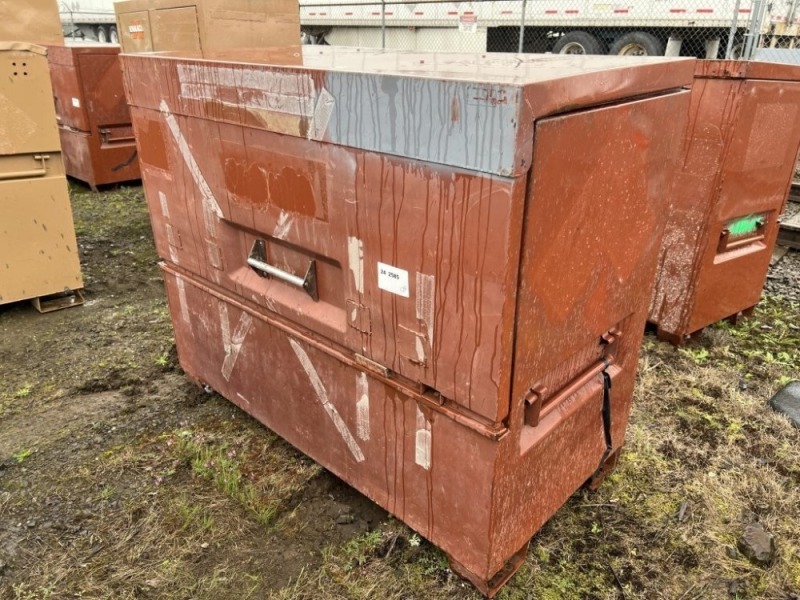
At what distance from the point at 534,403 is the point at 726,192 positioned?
229cm

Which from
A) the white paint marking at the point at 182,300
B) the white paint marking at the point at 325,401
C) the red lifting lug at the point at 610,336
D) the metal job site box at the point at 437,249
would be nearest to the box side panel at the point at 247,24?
the metal job site box at the point at 437,249

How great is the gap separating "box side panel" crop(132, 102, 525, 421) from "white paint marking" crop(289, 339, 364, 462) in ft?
Answer: 0.53

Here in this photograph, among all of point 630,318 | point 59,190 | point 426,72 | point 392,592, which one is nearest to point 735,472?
point 630,318

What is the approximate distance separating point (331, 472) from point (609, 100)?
1787 millimetres

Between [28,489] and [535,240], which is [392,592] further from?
[28,489]

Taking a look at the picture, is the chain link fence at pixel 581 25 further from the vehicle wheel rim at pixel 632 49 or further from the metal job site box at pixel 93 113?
the metal job site box at pixel 93 113

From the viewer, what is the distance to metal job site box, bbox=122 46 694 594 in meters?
1.56

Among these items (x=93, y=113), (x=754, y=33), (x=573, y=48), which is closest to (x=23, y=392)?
(x=93, y=113)

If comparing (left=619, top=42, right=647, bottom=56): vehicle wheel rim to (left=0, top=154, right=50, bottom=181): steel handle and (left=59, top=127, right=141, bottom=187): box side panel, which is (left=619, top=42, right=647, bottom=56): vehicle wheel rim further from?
(left=0, top=154, right=50, bottom=181): steel handle

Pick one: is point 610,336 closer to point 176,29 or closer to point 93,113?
point 176,29

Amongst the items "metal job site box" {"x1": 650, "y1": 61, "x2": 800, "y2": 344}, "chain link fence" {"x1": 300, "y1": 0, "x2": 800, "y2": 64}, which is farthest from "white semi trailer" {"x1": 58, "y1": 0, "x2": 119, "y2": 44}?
"metal job site box" {"x1": 650, "y1": 61, "x2": 800, "y2": 344}

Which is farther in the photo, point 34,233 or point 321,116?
point 34,233

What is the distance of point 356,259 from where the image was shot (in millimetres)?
1907

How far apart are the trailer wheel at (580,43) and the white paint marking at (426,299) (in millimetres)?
10356
